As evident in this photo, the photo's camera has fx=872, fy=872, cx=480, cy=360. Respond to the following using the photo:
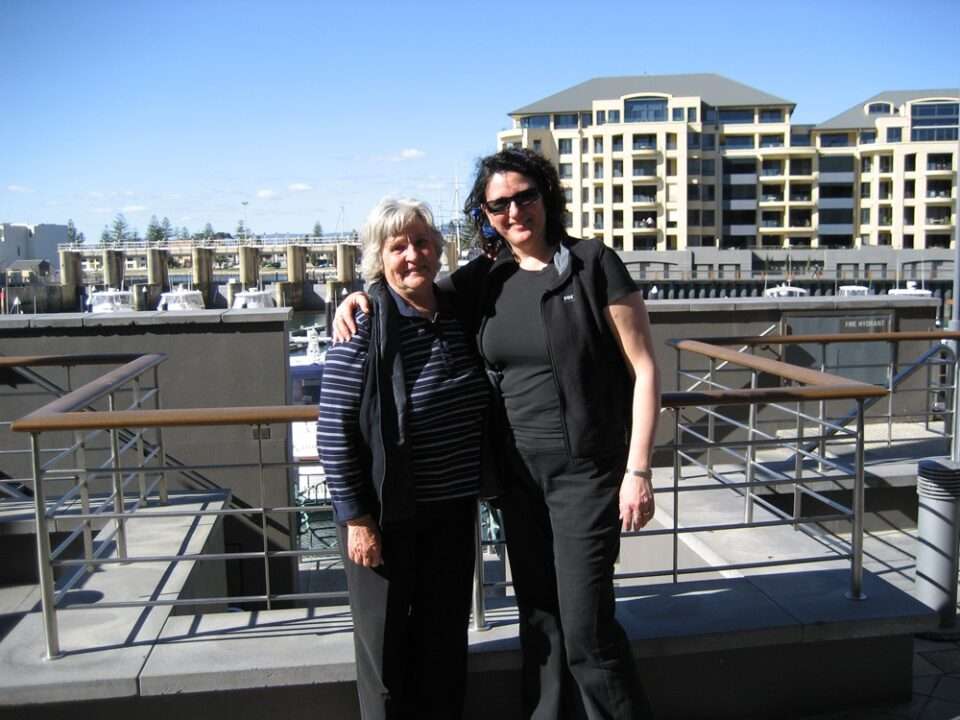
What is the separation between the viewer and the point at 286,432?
7324 millimetres

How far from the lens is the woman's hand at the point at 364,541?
257 centimetres

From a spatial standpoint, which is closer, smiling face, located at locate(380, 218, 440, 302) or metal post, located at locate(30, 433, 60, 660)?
smiling face, located at locate(380, 218, 440, 302)

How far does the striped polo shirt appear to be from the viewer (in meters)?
2.54

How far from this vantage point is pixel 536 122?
90.0m

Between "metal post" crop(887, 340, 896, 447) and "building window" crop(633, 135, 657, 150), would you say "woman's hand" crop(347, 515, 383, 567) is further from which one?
"building window" crop(633, 135, 657, 150)

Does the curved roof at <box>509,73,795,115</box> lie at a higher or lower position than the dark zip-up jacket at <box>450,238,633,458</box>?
higher

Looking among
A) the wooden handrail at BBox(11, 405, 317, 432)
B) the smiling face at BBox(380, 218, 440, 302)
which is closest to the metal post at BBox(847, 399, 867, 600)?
the smiling face at BBox(380, 218, 440, 302)

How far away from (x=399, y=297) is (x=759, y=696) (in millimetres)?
2232

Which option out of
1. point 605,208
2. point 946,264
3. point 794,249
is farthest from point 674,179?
point 946,264

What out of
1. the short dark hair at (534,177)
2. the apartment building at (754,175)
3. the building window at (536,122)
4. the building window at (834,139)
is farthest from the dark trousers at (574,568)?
the building window at (834,139)

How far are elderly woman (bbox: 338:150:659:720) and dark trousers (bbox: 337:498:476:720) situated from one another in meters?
0.22

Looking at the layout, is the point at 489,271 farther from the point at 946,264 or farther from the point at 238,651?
the point at 946,264

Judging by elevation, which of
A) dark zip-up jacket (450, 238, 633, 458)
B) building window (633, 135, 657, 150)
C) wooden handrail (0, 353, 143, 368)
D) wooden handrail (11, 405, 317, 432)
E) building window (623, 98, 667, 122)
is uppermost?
building window (623, 98, 667, 122)

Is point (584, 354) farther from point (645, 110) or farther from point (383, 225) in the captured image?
point (645, 110)
